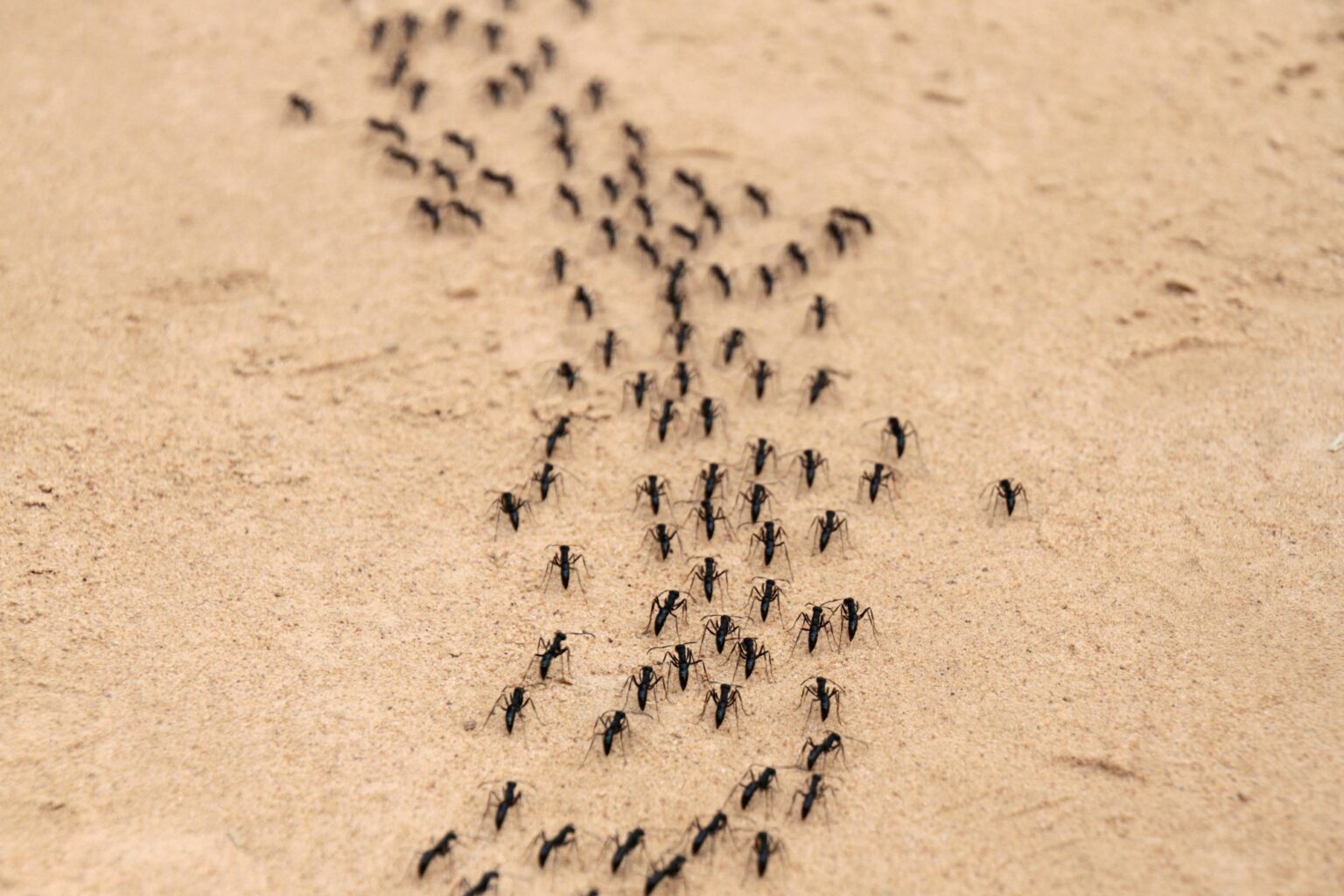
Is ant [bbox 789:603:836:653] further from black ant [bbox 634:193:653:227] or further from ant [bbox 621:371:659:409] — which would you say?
black ant [bbox 634:193:653:227]

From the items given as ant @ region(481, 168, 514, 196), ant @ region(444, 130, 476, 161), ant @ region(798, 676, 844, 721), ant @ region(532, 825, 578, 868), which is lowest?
ant @ region(532, 825, 578, 868)

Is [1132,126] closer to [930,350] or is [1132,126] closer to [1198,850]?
[930,350]

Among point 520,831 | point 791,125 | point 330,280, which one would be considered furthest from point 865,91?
point 520,831

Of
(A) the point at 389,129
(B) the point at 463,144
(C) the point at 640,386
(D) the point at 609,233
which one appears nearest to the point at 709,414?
(C) the point at 640,386

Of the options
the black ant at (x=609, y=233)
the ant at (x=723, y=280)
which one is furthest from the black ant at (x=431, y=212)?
the ant at (x=723, y=280)

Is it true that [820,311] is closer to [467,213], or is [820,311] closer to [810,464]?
[810,464]

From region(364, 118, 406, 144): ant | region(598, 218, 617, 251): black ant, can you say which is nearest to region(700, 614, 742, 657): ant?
region(598, 218, 617, 251): black ant
